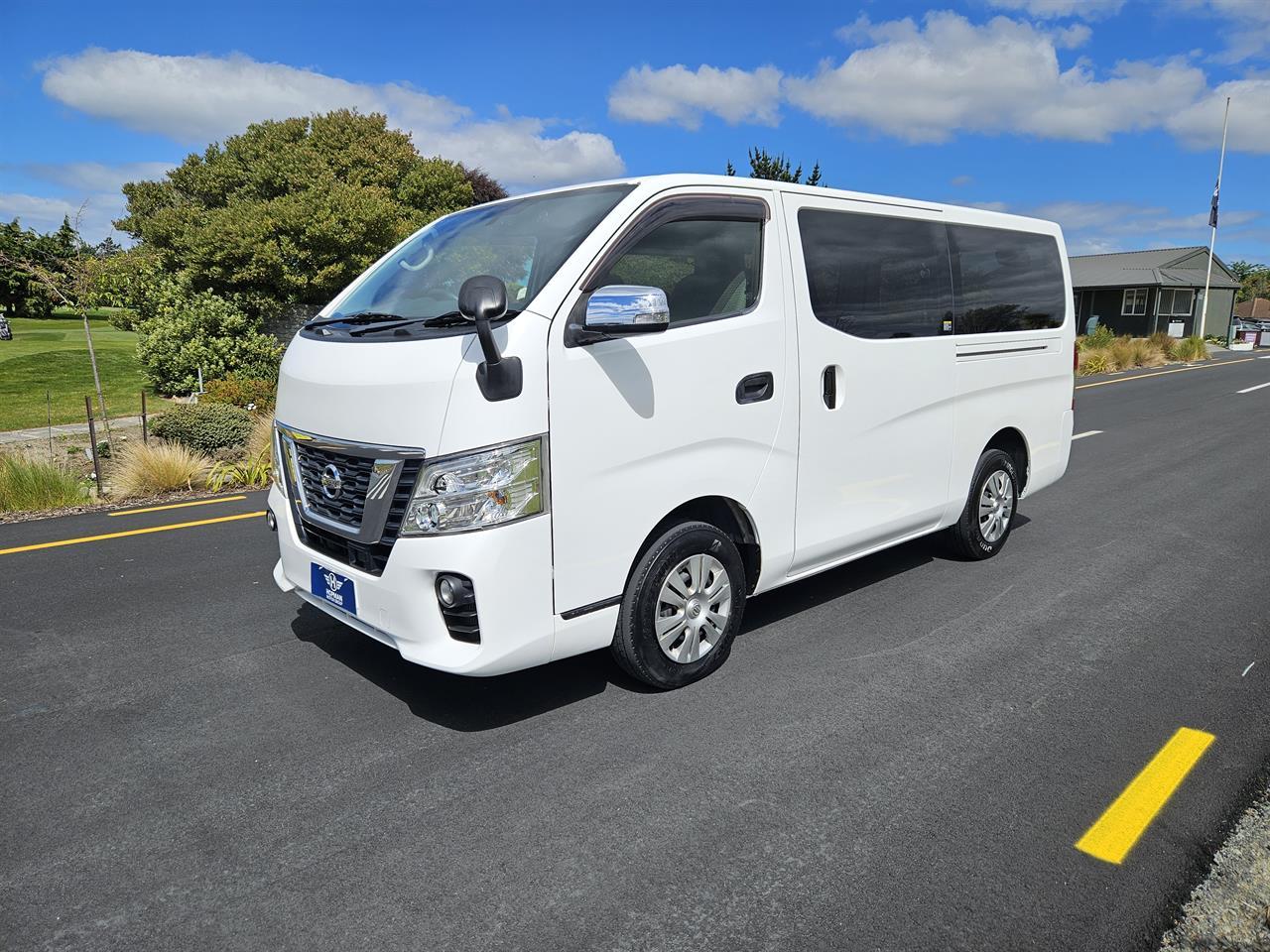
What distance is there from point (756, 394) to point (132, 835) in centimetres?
290

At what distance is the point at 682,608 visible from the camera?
12.6 feet

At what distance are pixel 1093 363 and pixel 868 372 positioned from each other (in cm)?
2159

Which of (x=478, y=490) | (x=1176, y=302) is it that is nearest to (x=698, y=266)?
(x=478, y=490)

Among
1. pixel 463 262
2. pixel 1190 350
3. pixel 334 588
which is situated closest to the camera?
pixel 334 588

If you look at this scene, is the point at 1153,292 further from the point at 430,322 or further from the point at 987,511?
the point at 430,322

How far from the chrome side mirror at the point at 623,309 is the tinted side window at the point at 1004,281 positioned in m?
2.48

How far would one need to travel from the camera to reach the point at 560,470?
129 inches

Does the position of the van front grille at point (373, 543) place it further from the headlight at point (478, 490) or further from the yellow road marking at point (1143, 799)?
the yellow road marking at point (1143, 799)

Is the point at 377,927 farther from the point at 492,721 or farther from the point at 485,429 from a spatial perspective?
the point at 485,429

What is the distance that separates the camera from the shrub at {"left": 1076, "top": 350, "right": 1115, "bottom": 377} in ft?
74.3

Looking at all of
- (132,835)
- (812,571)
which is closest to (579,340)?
(812,571)

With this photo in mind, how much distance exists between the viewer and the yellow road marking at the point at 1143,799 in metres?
2.81

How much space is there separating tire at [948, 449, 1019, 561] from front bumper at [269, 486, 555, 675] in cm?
333

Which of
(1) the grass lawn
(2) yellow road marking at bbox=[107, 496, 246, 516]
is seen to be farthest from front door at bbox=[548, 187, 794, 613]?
(1) the grass lawn
